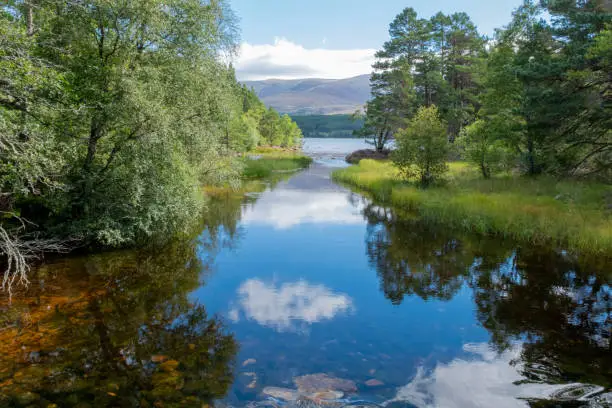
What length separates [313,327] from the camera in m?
11.9

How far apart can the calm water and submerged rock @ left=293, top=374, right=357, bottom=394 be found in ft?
0.70

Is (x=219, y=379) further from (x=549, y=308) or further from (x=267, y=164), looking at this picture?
(x=267, y=164)

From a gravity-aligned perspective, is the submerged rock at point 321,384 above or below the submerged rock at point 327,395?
below

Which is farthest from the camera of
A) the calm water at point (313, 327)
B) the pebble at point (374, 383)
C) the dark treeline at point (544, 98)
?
the dark treeline at point (544, 98)

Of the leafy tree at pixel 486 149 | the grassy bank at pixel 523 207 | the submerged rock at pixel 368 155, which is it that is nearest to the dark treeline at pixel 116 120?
the grassy bank at pixel 523 207

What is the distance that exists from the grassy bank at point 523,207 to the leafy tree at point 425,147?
4.57ft

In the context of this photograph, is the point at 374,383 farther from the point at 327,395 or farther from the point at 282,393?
the point at 282,393

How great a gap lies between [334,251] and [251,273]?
16.8 feet

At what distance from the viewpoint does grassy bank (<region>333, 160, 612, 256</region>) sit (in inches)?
716

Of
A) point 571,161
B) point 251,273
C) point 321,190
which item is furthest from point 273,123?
point 251,273

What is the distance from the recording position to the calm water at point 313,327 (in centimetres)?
852

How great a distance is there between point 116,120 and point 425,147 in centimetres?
2328

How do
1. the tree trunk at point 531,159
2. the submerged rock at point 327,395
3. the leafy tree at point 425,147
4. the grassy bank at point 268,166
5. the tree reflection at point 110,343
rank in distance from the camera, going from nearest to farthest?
1. the tree reflection at point 110,343
2. the submerged rock at point 327,395
3. the tree trunk at point 531,159
4. the leafy tree at point 425,147
5. the grassy bank at point 268,166

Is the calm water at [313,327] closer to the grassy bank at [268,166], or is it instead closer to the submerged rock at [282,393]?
the submerged rock at [282,393]
